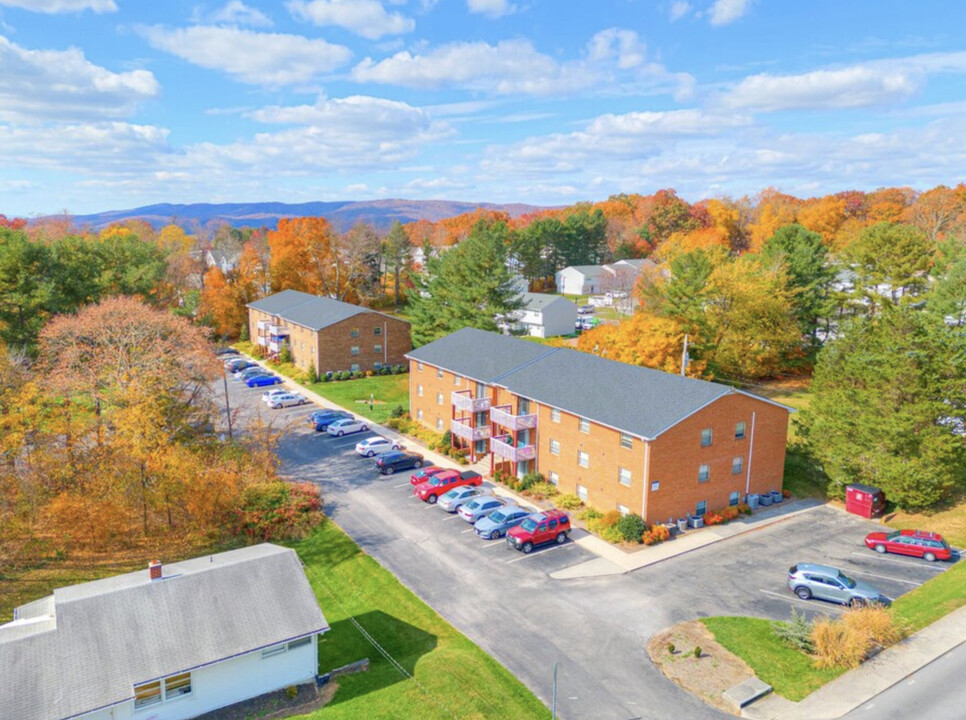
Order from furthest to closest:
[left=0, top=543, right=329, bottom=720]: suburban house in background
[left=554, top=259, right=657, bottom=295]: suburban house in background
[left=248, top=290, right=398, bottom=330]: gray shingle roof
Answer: [left=554, top=259, right=657, bottom=295]: suburban house in background < [left=248, top=290, right=398, bottom=330]: gray shingle roof < [left=0, top=543, right=329, bottom=720]: suburban house in background

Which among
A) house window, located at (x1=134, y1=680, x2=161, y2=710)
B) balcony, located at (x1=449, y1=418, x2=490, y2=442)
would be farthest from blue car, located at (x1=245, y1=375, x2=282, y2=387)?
house window, located at (x1=134, y1=680, x2=161, y2=710)

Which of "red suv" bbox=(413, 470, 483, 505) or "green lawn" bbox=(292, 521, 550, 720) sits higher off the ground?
"red suv" bbox=(413, 470, 483, 505)

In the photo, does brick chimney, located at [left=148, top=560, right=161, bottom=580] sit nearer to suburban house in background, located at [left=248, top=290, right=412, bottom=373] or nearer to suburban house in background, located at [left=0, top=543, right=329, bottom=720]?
suburban house in background, located at [left=0, top=543, right=329, bottom=720]

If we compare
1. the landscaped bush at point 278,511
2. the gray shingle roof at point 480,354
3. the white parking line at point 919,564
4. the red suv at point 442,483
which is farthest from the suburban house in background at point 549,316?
the white parking line at point 919,564

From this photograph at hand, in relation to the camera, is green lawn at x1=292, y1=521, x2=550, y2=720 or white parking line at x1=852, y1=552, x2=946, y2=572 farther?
white parking line at x1=852, y1=552, x2=946, y2=572

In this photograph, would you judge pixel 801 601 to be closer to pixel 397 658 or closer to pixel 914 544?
pixel 914 544

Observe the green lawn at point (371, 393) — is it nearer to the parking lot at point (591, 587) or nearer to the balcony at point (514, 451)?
the balcony at point (514, 451)

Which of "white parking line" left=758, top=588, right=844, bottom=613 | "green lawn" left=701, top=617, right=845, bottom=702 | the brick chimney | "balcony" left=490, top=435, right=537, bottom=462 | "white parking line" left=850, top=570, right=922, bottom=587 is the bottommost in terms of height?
"white parking line" left=850, top=570, right=922, bottom=587
